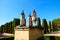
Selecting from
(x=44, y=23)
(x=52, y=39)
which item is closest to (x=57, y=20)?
(x=44, y=23)

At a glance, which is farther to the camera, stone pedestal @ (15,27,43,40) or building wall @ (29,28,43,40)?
building wall @ (29,28,43,40)

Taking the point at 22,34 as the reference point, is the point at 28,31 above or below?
above

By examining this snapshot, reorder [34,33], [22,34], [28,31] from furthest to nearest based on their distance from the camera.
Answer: [34,33]
[22,34]
[28,31]

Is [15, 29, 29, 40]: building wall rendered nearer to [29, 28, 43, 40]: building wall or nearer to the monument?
the monument

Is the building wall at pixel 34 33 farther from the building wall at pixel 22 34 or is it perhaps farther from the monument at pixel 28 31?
the building wall at pixel 22 34

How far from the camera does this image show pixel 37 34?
28.3 feet

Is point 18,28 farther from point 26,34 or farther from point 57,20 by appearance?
point 57,20

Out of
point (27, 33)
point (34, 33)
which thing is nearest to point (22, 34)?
point (27, 33)

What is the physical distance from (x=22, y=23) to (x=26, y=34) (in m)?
1.09

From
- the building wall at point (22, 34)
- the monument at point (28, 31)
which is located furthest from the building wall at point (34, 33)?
the building wall at point (22, 34)

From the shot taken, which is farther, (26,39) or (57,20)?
(57,20)

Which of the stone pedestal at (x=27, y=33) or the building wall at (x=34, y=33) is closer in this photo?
the stone pedestal at (x=27, y=33)

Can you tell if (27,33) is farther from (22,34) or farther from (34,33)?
(34,33)

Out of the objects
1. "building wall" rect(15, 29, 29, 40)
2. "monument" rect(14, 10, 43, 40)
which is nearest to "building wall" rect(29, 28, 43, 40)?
"monument" rect(14, 10, 43, 40)
